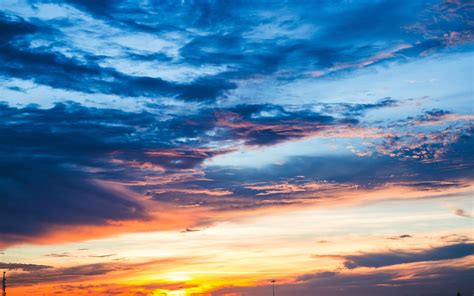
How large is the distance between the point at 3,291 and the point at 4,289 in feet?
4.07

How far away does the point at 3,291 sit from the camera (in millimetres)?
184375

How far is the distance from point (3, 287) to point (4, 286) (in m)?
1.77

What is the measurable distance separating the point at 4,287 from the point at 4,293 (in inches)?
180

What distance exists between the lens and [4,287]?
185m

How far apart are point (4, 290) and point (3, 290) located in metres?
1.95

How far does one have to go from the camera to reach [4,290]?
186m

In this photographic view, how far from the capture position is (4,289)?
185 meters

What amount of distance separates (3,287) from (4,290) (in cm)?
318

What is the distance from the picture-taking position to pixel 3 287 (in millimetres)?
184000

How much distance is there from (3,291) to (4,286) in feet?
9.78

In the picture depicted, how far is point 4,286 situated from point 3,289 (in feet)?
8.02

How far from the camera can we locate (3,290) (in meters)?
184

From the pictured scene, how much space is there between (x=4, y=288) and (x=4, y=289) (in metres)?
0.62

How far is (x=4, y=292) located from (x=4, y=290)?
1715mm
